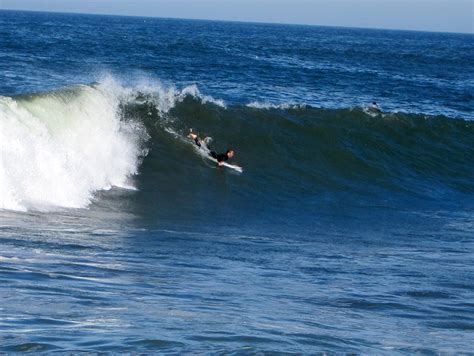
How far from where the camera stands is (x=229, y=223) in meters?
16.2

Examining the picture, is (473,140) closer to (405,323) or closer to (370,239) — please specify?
(370,239)

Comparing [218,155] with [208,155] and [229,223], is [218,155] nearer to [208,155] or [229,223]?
[208,155]

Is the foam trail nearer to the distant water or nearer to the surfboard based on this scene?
the distant water

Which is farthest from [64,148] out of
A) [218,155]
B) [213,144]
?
[213,144]

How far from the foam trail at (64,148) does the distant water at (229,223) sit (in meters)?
0.05

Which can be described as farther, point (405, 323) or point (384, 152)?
point (384, 152)

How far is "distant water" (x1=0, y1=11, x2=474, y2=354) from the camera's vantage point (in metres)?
8.04

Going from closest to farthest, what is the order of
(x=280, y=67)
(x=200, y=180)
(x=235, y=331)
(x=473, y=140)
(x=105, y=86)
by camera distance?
(x=235, y=331) → (x=200, y=180) → (x=105, y=86) → (x=473, y=140) → (x=280, y=67)

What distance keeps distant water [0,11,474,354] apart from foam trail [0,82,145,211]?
48 mm

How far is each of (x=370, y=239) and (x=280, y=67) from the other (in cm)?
3515

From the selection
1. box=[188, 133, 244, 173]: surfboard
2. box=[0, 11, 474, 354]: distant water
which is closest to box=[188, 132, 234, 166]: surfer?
box=[188, 133, 244, 173]: surfboard

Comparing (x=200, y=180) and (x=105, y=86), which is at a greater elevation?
(x=105, y=86)

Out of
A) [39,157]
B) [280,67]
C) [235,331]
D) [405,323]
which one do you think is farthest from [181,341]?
[280,67]

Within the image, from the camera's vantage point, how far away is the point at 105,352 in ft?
22.0
